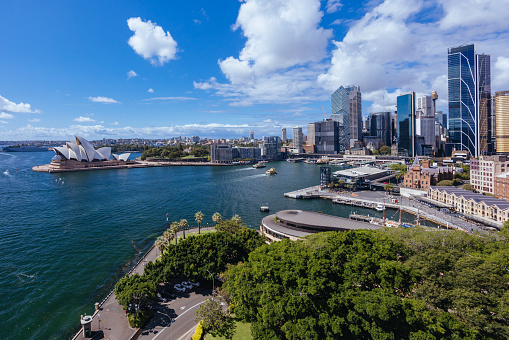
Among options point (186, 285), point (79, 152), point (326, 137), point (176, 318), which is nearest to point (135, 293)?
point (176, 318)

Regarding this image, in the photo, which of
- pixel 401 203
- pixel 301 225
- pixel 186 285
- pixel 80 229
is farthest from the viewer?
pixel 401 203

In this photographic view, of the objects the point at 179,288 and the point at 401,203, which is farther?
the point at 401,203

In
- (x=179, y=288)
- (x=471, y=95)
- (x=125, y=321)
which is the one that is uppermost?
(x=471, y=95)

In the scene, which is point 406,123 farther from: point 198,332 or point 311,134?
point 198,332

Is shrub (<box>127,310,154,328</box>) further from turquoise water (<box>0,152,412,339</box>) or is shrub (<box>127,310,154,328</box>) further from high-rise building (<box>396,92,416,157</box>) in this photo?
high-rise building (<box>396,92,416,157</box>)

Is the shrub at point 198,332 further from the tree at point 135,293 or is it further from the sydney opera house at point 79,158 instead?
the sydney opera house at point 79,158

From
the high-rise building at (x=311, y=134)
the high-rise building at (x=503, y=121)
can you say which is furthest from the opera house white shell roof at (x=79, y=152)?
the high-rise building at (x=503, y=121)
